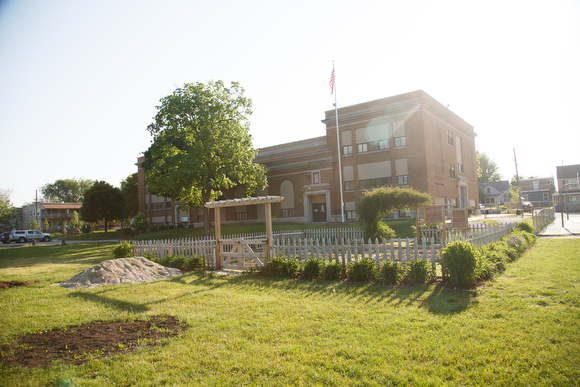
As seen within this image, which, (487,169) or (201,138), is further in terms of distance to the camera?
(487,169)

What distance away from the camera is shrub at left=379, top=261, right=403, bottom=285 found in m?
8.74

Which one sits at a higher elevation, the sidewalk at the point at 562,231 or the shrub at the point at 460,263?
the shrub at the point at 460,263

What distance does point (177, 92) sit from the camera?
28.3 meters

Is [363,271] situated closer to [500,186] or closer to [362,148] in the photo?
[362,148]

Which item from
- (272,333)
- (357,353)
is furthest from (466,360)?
(272,333)

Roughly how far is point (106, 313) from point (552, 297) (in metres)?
8.32

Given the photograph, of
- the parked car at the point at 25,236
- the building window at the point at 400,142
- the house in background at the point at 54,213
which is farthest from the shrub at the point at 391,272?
the house in background at the point at 54,213

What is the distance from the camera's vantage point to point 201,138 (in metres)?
28.2

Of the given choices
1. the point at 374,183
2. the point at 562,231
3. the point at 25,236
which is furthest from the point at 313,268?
the point at 25,236

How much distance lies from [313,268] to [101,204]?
167 feet

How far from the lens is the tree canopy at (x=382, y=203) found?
18.4m

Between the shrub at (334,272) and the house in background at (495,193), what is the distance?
8606cm

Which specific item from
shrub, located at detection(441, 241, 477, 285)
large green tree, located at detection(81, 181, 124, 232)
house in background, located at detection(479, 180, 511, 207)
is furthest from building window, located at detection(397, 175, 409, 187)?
house in background, located at detection(479, 180, 511, 207)

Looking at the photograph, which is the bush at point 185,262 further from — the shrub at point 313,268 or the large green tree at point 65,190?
the large green tree at point 65,190
